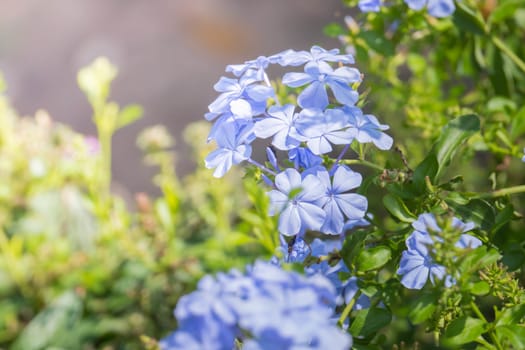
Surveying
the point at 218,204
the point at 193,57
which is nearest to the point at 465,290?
the point at 218,204

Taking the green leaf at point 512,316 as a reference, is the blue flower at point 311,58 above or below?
above

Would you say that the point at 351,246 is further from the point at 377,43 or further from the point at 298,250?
the point at 377,43


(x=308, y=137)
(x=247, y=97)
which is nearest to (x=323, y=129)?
(x=308, y=137)

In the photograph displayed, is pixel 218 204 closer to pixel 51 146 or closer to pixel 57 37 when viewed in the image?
pixel 51 146

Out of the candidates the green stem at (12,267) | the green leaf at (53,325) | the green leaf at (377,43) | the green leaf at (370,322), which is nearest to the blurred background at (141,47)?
the green stem at (12,267)

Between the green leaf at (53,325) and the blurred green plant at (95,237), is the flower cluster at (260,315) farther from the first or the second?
the green leaf at (53,325)

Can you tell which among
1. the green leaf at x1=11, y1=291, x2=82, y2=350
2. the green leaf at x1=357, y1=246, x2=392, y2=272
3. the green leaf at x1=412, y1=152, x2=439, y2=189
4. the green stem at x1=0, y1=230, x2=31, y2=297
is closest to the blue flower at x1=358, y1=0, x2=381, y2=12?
the green leaf at x1=412, y1=152, x2=439, y2=189
